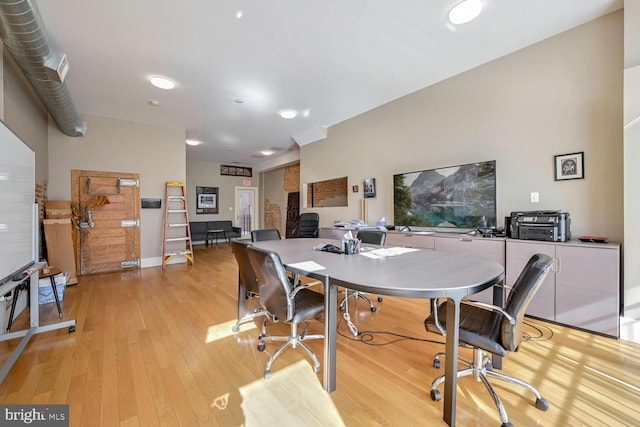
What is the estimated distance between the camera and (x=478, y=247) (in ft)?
9.84

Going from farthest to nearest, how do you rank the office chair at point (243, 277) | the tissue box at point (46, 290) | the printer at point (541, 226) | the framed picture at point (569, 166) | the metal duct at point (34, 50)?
the tissue box at point (46, 290) < the framed picture at point (569, 166) < the printer at point (541, 226) < the office chair at point (243, 277) < the metal duct at point (34, 50)

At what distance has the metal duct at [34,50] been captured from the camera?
1.84 metres

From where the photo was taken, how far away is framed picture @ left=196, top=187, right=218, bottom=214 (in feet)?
28.9

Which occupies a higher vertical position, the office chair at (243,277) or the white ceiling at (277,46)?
the white ceiling at (277,46)

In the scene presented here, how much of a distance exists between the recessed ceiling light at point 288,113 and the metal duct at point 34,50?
2.85m

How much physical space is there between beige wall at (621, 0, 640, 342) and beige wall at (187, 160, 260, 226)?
9248 millimetres

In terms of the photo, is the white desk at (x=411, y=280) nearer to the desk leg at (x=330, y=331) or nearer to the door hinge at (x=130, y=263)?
the desk leg at (x=330, y=331)

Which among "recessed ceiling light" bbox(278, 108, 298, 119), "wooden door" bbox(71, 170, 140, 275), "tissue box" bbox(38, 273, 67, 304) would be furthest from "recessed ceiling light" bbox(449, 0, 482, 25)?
"wooden door" bbox(71, 170, 140, 275)

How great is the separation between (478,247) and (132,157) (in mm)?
6007

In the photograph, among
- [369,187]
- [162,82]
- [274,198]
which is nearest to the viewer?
[162,82]

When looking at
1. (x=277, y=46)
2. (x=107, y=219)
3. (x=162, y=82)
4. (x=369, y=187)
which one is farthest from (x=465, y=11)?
(x=107, y=219)

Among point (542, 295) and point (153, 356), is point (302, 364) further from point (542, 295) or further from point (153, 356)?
point (542, 295)

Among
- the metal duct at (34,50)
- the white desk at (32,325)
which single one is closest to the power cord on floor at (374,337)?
the white desk at (32,325)

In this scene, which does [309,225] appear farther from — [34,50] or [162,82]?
[34,50]
